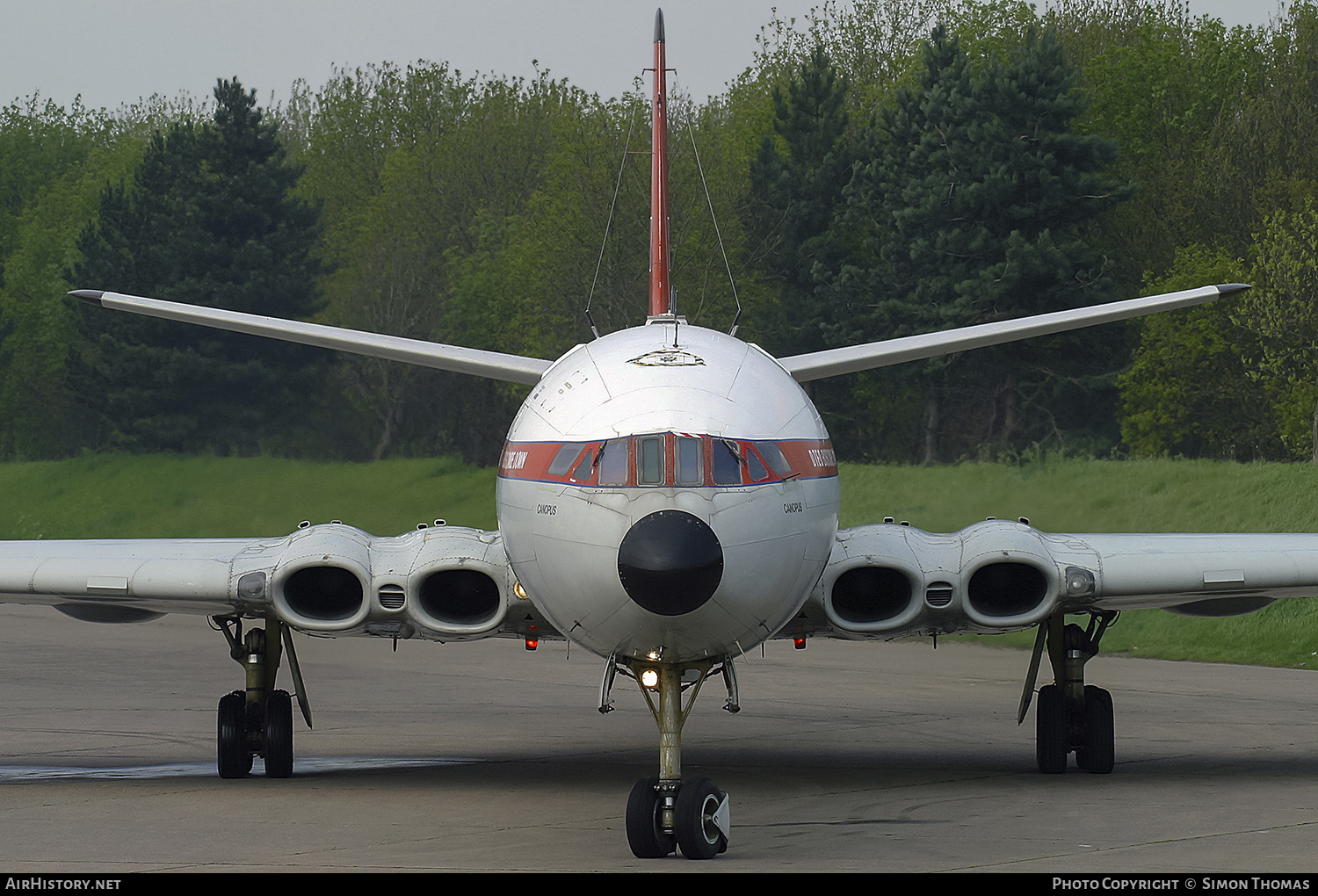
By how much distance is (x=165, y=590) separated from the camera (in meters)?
11.7

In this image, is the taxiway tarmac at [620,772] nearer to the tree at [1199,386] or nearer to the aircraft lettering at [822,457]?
the aircraft lettering at [822,457]

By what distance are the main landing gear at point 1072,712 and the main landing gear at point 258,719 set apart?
5.26m

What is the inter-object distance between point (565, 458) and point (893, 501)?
27711 millimetres

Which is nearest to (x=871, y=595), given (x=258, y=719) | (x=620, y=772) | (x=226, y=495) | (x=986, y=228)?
(x=620, y=772)

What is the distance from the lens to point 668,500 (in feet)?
26.5

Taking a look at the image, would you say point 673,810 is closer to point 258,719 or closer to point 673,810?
point 673,810

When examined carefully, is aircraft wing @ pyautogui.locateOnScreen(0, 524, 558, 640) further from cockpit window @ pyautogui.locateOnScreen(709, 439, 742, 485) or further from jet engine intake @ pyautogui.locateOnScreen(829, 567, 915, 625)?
cockpit window @ pyautogui.locateOnScreen(709, 439, 742, 485)

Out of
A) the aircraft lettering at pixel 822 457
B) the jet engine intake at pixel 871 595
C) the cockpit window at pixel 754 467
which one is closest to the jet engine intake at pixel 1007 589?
the jet engine intake at pixel 871 595

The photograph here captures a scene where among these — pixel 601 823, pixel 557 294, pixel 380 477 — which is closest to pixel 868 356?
pixel 601 823

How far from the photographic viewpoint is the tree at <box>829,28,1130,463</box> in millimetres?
42750

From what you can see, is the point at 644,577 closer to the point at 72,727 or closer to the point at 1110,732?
the point at 1110,732

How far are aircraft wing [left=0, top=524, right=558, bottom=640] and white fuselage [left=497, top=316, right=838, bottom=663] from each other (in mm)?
1584

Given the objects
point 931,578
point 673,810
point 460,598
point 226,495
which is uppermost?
point 226,495

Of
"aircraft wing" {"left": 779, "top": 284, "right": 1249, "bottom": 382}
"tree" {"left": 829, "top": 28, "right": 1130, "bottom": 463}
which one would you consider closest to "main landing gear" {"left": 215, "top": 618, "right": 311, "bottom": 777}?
"aircraft wing" {"left": 779, "top": 284, "right": 1249, "bottom": 382}
